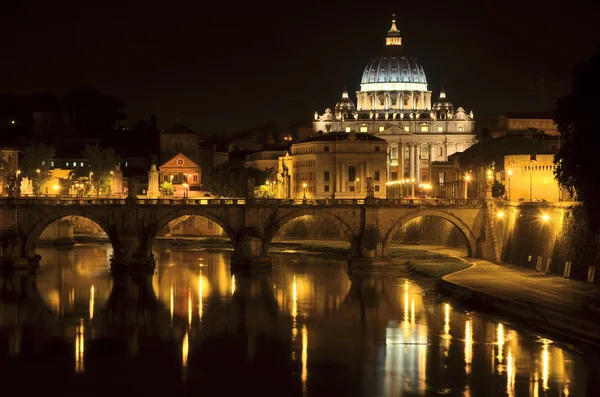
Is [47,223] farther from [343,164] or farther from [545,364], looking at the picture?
[343,164]

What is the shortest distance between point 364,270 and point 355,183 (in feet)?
204

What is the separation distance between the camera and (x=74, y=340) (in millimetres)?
50625

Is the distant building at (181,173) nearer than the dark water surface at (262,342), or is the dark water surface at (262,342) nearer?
the dark water surface at (262,342)

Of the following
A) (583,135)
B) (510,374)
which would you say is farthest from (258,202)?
(510,374)

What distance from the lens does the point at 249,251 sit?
7594cm

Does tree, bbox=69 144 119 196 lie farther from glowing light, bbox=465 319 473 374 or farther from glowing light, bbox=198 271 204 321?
glowing light, bbox=465 319 473 374

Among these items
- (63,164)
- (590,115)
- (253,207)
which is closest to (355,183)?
(63,164)

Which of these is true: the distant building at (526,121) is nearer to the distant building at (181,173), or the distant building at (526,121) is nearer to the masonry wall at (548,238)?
the distant building at (181,173)

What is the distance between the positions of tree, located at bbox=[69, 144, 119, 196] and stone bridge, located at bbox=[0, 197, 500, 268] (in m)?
33.7

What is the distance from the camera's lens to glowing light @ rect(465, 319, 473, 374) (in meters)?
44.8

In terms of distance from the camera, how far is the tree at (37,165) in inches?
4407

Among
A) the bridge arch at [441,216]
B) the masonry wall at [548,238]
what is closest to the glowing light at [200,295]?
the bridge arch at [441,216]

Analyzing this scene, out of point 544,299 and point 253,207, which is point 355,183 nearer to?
point 253,207

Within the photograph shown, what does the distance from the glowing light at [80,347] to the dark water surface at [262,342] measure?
1.7 inches
